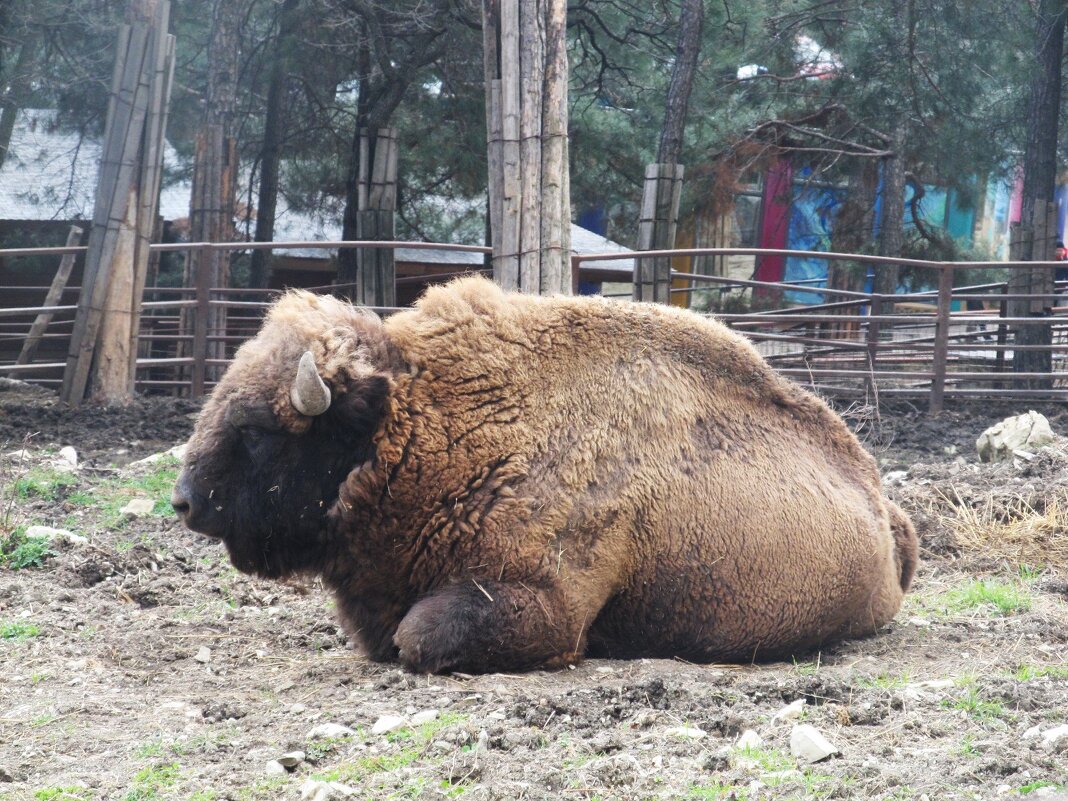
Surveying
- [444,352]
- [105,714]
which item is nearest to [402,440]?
[444,352]

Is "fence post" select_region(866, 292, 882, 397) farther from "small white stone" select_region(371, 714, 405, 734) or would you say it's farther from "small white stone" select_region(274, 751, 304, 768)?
"small white stone" select_region(274, 751, 304, 768)

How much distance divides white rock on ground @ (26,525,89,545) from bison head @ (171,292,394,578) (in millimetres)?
1894

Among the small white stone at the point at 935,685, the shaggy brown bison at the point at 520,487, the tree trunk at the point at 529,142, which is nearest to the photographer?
the small white stone at the point at 935,685

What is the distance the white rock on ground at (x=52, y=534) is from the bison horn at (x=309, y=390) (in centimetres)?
238

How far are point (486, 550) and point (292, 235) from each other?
19060 millimetres

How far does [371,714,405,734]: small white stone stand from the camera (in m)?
3.64

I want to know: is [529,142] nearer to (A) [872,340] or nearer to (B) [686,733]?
(B) [686,733]

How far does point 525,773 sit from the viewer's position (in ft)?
10.7

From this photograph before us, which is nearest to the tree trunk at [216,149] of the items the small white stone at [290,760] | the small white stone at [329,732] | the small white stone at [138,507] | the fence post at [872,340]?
the fence post at [872,340]

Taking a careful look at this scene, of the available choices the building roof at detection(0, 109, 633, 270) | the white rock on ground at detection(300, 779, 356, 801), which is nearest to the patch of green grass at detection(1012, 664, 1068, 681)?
the white rock on ground at detection(300, 779, 356, 801)

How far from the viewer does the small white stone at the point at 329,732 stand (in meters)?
3.61

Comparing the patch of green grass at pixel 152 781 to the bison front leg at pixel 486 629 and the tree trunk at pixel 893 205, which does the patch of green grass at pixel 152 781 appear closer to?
the bison front leg at pixel 486 629

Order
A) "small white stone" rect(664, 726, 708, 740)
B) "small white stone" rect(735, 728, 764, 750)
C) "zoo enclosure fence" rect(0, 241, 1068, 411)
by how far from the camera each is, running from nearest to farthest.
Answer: "small white stone" rect(735, 728, 764, 750)
"small white stone" rect(664, 726, 708, 740)
"zoo enclosure fence" rect(0, 241, 1068, 411)

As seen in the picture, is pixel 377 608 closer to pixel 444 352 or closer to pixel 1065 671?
pixel 444 352
